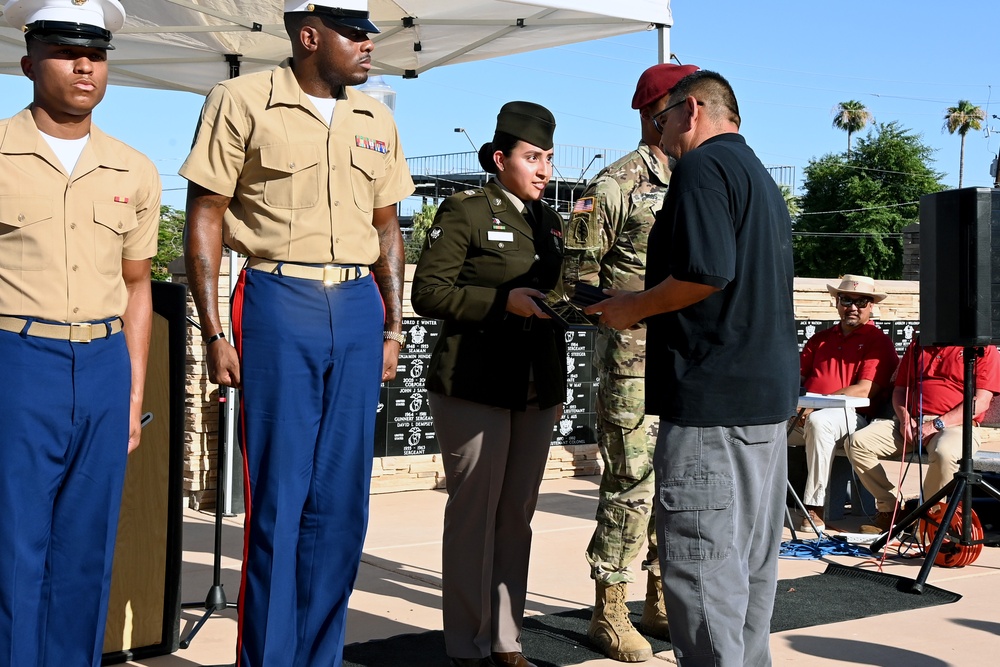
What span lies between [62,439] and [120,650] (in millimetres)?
1602

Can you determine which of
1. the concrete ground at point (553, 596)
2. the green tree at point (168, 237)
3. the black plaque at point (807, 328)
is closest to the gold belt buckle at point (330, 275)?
the concrete ground at point (553, 596)

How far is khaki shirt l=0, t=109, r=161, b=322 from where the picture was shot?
10.1 ft

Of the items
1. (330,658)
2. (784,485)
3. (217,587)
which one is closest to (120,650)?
(217,587)

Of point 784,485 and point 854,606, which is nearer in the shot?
point 784,485

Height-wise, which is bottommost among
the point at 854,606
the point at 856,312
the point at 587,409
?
the point at 854,606

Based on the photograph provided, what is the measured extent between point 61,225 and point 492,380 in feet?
5.71

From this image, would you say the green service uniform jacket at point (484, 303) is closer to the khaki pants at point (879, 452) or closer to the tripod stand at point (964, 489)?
the tripod stand at point (964, 489)

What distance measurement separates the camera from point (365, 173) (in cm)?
369

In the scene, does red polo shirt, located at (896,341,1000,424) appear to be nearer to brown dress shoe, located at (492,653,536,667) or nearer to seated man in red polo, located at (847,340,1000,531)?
seated man in red polo, located at (847,340,1000,531)

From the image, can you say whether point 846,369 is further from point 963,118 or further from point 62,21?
point 963,118

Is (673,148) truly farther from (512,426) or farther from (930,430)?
(930,430)

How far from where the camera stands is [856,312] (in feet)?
27.6

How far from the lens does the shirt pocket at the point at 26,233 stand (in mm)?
3072

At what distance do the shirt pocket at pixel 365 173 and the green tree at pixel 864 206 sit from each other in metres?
55.8
